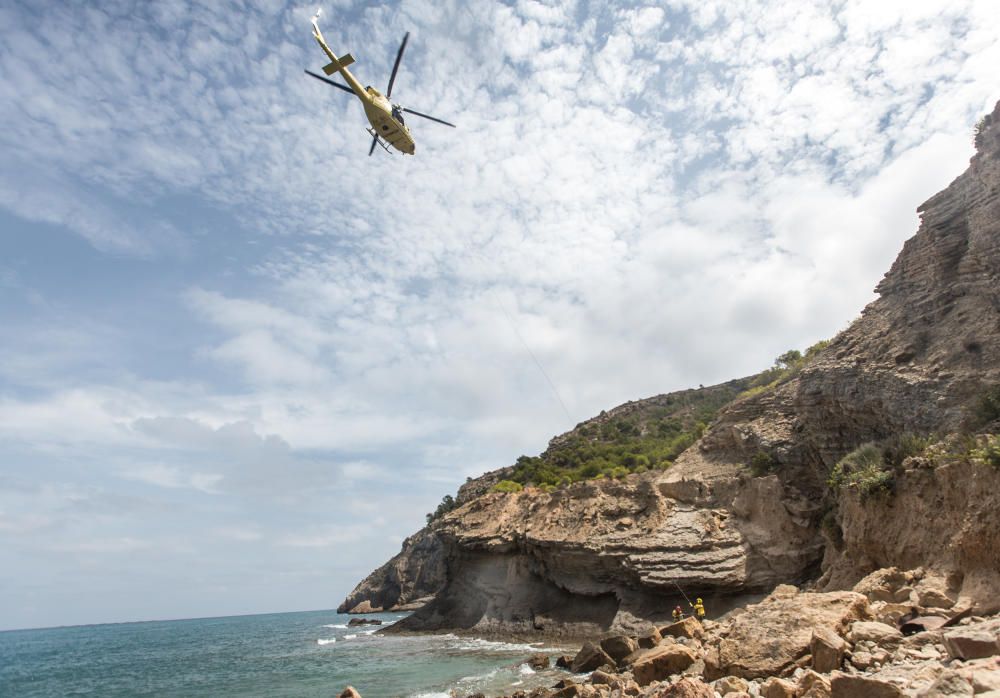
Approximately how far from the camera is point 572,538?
1371 inches

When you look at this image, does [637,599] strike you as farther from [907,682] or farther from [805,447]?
[907,682]

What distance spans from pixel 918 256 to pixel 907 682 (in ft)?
76.8

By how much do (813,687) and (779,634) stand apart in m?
3.62

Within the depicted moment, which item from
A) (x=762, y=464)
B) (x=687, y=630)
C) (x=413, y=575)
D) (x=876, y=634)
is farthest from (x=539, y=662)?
(x=413, y=575)

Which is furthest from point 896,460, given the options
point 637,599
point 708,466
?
point 637,599

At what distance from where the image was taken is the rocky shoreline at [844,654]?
7430 millimetres

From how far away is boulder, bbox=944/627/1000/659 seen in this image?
8211 millimetres

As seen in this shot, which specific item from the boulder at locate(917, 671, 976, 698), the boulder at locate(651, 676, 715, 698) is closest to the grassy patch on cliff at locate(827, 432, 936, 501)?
the boulder at locate(651, 676, 715, 698)

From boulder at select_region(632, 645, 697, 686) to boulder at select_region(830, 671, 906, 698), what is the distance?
22.7ft

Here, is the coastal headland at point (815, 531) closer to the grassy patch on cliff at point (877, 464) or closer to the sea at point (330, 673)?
the grassy patch on cliff at point (877, 464)

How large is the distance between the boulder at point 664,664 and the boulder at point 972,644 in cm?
604

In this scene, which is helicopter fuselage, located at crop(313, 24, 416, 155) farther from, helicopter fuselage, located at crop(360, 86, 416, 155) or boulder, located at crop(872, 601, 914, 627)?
boulder, located at crop(872, 601, 914, 627)

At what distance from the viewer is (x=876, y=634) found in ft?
34.7

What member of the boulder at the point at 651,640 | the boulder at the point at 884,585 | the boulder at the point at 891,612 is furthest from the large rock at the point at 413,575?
the boulder at the point at 891,612
